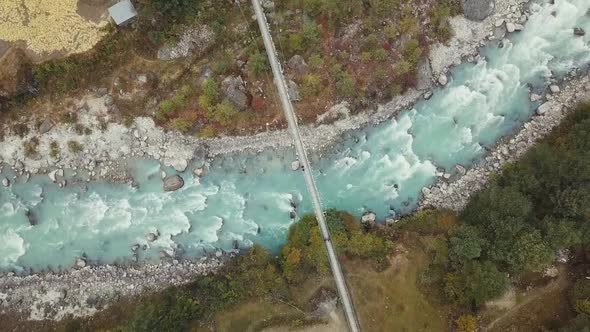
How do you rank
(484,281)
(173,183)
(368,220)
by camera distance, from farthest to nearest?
1. (173,183)
2. (368,220)
3. (484,281)

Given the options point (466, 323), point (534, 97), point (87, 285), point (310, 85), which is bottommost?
point (466, 323)

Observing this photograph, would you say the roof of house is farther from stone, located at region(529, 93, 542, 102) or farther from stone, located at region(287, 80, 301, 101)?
stone, located at region(529, 93, 542, 102)

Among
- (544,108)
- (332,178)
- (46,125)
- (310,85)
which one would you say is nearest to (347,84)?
(310,85)

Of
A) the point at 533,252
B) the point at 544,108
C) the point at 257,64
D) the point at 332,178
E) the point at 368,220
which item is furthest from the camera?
the point at 332,178

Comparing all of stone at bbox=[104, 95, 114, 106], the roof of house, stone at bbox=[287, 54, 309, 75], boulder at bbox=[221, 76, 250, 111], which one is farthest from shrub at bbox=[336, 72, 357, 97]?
stone at bbox=[104, 95, 114, 106]

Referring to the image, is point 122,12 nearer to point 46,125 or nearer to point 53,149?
point 46,125

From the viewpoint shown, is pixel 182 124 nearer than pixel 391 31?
No

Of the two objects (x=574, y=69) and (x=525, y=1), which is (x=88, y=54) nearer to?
(x=525, y=1)
